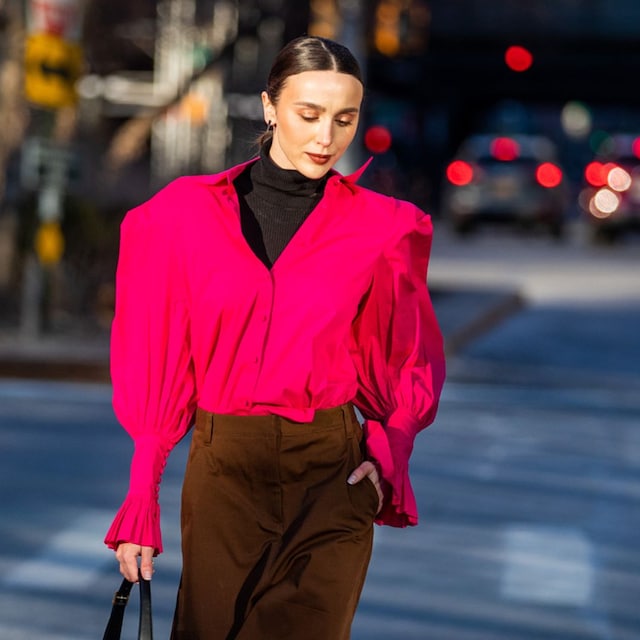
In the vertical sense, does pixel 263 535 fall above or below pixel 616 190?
above

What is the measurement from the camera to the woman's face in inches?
147

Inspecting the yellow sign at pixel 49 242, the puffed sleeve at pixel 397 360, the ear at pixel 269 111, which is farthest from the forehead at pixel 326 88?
the yellow sign at pixel 49 242

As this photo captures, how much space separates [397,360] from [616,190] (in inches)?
1227

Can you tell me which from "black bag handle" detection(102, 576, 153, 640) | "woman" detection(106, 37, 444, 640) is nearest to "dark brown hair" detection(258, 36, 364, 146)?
"woman" detection(106, 37, 444, 640)

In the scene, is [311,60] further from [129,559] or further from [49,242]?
[49,242]

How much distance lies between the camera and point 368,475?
151 inches

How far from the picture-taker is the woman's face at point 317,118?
12.2 ft

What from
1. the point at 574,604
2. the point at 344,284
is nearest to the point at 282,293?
the point at 344,284

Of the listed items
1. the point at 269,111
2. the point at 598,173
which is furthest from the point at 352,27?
the point at 269,111

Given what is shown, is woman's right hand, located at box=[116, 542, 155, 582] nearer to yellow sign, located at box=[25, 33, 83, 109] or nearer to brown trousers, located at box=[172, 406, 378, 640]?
brown trousers, located at box=[172, 406, 378, 640]

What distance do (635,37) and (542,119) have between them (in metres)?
76.5

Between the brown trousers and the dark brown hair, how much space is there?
2.18ft

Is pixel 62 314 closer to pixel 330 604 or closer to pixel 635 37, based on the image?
pixel 330 604

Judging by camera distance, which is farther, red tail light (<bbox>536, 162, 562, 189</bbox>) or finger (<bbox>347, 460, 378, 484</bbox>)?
red tail light (<bbox>536, 162, 562, 189</bbox>)
